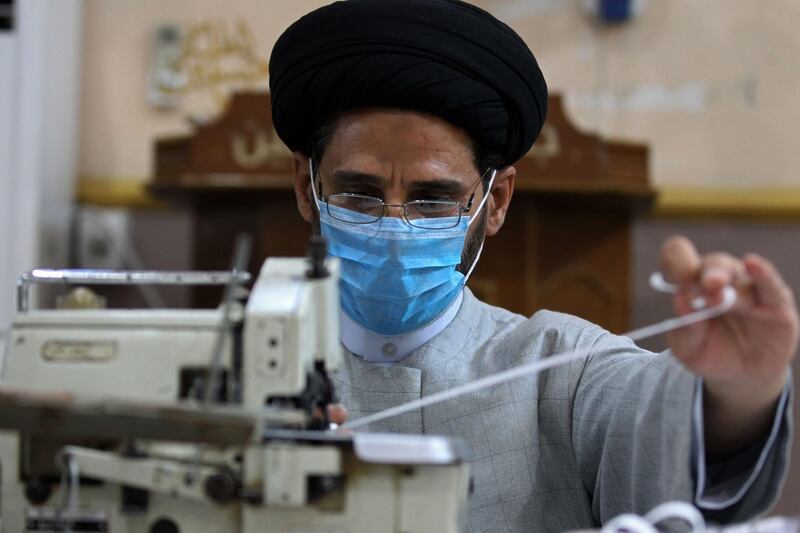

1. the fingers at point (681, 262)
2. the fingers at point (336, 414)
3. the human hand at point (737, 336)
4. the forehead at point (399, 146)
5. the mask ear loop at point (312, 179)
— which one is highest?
the forehead at point (399, 146)

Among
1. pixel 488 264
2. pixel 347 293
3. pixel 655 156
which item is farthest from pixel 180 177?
pixel 347 293

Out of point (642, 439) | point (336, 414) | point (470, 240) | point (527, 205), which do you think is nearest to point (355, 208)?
point (470, 240)

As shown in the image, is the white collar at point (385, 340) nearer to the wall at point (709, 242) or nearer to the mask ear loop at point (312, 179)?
Answer: the mask ear loop at point (312, 179)

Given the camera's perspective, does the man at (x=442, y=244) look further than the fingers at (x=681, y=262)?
Yes

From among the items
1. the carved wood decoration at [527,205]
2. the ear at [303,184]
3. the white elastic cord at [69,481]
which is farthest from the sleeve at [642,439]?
the carved wood decoration at [527,205]

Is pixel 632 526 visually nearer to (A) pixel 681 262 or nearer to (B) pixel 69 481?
(A) pixel 681 262

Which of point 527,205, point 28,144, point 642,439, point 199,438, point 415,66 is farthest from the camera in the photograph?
point 28,144

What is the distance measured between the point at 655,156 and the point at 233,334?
2854mm

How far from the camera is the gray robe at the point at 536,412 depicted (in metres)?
1.23

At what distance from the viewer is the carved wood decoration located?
308 cm

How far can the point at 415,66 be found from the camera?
1.37 meters

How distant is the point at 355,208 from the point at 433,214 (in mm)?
100

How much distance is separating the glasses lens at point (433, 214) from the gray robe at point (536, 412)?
154mm

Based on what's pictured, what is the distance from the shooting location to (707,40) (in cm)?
365
